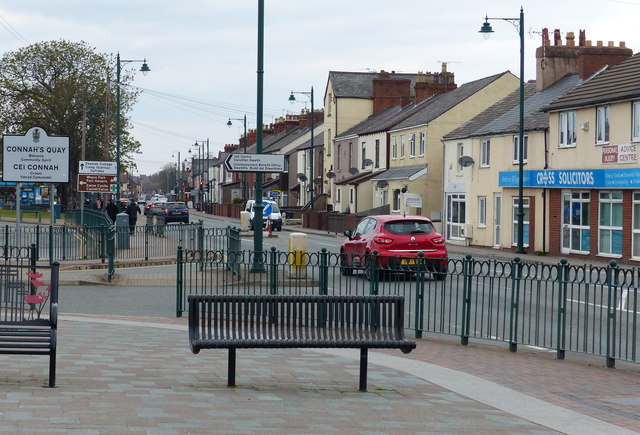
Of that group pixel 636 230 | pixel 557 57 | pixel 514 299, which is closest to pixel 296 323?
pixel 514 299

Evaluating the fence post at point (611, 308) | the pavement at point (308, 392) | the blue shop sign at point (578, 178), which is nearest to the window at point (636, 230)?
the blue shop sign at point (578, 178)

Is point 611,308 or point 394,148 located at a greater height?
point 394,148

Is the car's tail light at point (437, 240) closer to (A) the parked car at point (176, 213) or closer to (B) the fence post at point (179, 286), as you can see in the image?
(B) the fence post at point (179, 286)

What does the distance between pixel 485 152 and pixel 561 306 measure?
36.1 m

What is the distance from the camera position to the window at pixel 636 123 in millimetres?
34344

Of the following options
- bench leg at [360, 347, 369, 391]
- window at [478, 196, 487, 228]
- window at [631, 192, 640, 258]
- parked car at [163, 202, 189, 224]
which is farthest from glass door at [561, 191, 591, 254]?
parked car at [163, 202, 189, 224]

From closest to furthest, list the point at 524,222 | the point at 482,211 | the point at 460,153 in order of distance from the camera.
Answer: the point at 524,222, the point at 482,211, the point at 460,153

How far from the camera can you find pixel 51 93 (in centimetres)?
7500

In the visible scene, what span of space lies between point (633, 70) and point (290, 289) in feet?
79.7

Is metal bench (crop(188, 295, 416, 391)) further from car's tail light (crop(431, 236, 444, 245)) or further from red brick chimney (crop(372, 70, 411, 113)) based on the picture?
red brick chimney (crop(372, 70, 411, 113))

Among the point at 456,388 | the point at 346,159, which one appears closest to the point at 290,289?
the point at 456,388

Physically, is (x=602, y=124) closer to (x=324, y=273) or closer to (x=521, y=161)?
(x=521, y=161)

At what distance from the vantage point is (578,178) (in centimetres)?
3806

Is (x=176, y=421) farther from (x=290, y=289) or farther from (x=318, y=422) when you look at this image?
(x=290, y=289)
